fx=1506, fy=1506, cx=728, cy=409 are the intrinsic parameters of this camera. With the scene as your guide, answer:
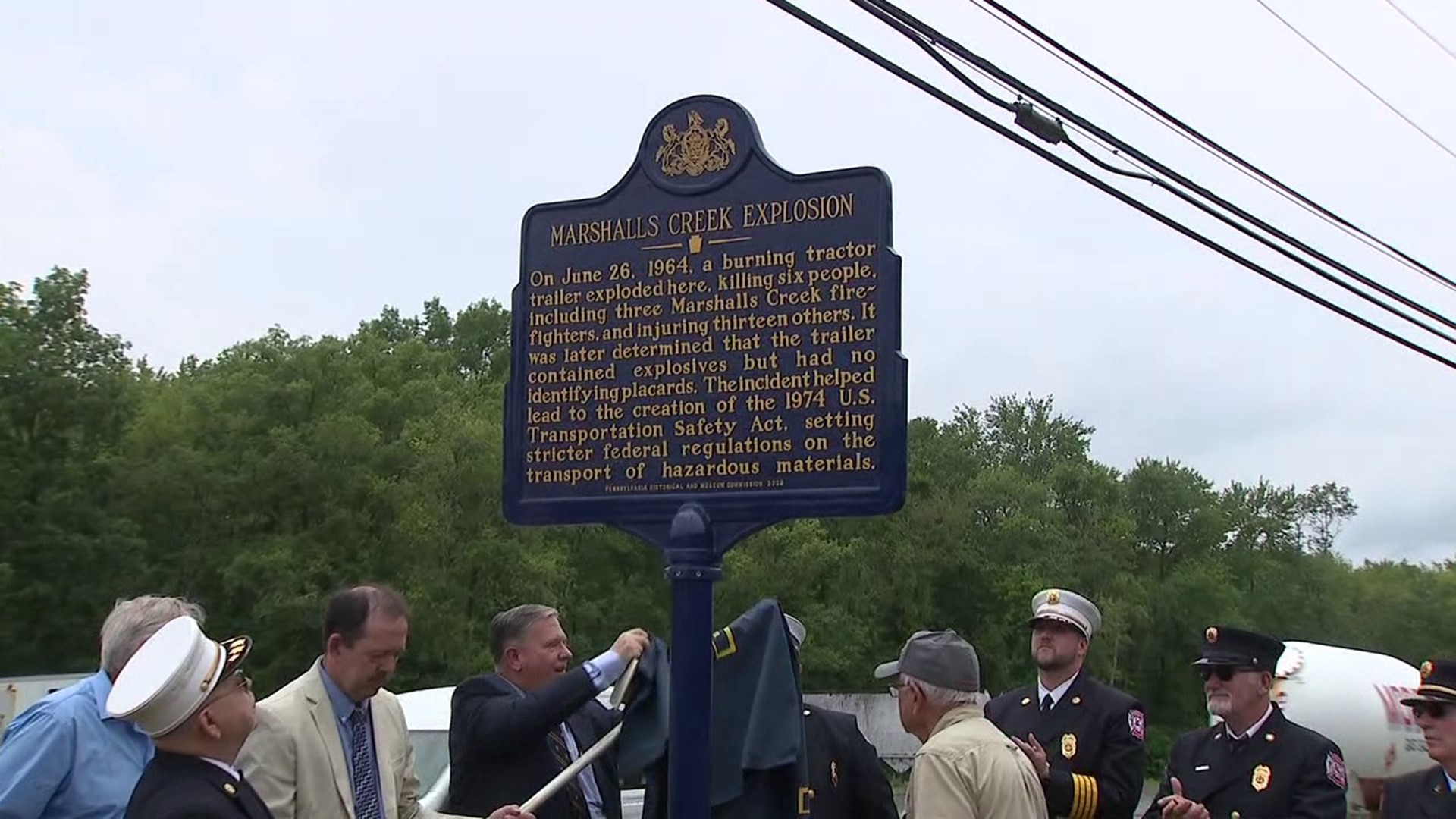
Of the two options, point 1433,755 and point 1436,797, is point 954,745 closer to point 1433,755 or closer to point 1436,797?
point 1433,755

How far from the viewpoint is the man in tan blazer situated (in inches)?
175

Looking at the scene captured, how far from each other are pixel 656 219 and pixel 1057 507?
5344 centimetres

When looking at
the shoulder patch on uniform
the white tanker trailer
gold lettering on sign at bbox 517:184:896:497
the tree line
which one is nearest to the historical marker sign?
gold lettering on sign at bbox 517:184:896:497

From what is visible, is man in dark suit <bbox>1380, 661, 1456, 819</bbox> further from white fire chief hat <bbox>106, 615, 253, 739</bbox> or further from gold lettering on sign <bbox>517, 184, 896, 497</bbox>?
white fire chief hat <bbox>106, 615, 253, 739</bbox>

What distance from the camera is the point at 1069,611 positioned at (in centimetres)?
618

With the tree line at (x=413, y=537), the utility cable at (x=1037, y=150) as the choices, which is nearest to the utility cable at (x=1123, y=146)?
the utility cable at (x=1037, y=150)

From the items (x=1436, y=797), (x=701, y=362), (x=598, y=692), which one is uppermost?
(x=701, y=362)

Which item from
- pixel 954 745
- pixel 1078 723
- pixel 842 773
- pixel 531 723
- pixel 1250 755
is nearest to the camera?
pixel 954 745

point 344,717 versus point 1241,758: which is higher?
point 344,717

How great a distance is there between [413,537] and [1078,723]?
3095cm

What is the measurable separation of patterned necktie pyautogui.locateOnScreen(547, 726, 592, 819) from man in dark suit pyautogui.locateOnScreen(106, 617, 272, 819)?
209 centimetres

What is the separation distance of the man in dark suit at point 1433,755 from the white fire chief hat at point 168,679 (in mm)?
3832

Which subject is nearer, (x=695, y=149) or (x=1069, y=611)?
(x=695, y=149)

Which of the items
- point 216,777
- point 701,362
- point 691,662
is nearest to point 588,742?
point 691,662
